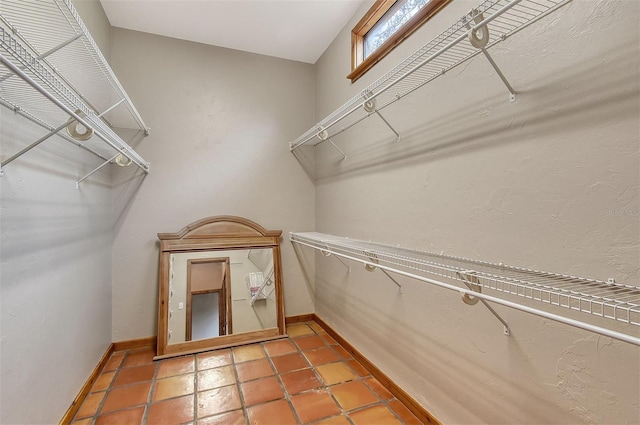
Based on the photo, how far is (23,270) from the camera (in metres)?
1.14

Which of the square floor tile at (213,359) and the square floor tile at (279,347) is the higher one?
the square floor tile at (279,347)

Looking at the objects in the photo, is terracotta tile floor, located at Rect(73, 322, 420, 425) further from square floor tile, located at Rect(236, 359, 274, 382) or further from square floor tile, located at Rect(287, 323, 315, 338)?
square floor tile, located at Rect(287, 323, 315, 338)

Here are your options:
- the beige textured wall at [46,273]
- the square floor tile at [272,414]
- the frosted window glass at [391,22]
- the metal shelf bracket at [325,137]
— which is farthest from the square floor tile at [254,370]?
the frosted window glass at [391,22]

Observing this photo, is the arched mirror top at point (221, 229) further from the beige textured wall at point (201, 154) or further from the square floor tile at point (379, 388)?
the square floor tile at point (379, 388)

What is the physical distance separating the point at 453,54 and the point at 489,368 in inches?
51.3

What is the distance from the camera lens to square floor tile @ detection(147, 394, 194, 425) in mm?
1514

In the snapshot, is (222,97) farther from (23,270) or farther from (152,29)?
(23,270)

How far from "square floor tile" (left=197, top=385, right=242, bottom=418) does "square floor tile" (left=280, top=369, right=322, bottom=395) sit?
11.9 inches

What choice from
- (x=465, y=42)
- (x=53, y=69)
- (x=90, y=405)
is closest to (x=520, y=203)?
(x=465, y=42)

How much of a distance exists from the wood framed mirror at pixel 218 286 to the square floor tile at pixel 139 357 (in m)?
0.09

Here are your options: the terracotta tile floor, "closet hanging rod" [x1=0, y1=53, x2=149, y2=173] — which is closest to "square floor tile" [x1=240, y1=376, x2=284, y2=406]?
the terracotta tile floor

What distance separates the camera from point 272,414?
1.56 metres

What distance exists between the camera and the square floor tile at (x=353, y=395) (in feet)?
5.39

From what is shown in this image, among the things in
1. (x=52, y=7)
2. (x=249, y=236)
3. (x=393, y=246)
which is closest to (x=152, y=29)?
(x=52, y=7)
